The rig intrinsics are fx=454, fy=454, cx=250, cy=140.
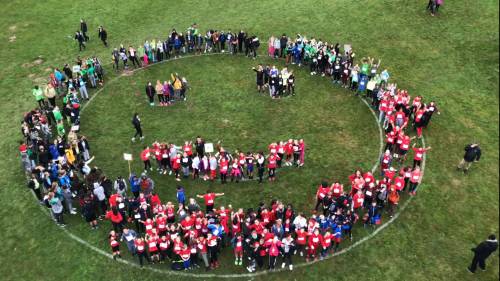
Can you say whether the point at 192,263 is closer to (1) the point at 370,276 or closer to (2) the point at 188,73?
(1) the point at 370,276

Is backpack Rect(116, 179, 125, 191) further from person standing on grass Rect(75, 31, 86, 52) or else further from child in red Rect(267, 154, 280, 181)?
person standing on grass Rect(75, 31, 86, 52)

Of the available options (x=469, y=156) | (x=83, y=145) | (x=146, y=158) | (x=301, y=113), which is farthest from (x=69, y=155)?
(x=469, y=156)

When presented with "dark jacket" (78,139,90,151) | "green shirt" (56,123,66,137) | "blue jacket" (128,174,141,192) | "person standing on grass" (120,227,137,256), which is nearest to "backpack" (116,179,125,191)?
"blue jacket" (128,174,141,192)

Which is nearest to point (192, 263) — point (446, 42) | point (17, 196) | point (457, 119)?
point (17, 196)

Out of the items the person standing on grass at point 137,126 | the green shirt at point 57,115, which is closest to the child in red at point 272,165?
the person standing on grass at point 137,126

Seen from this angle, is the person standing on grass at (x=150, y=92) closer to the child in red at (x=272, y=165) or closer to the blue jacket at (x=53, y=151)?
the blue jacket at (x=53, y=151)

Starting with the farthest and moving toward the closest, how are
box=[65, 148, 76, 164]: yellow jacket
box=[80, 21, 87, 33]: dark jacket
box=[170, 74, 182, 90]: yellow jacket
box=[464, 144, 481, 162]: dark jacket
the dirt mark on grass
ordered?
box=[80, 21, 87, 33]: dark jacket → the dirt mark on grass → box=[170, 74, 182, 90]: yellow jacket → box=[65, 148, 76, 164]: yellow jacket → box=[464, 144, 481, 162]: dark jacket
